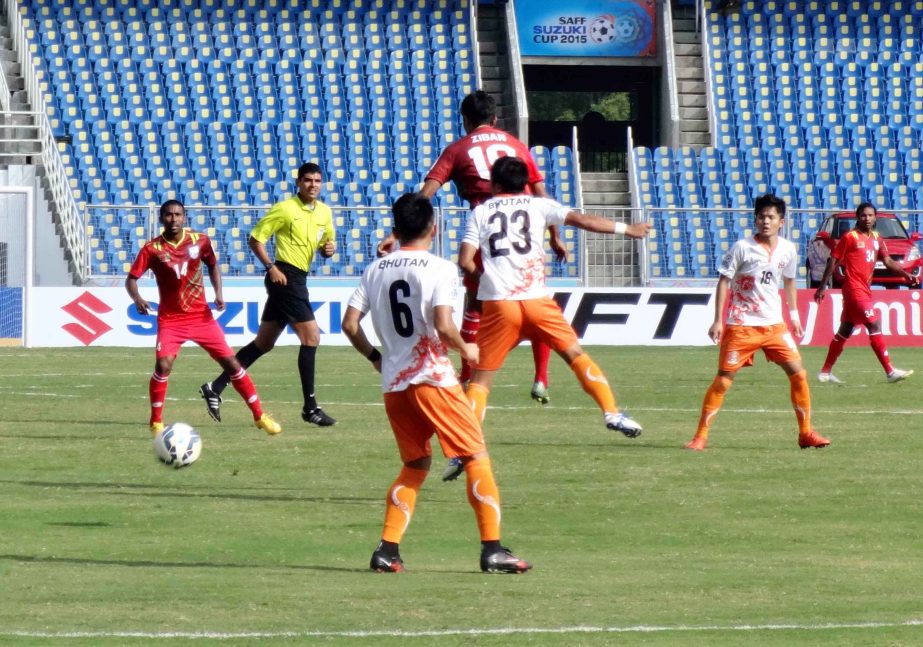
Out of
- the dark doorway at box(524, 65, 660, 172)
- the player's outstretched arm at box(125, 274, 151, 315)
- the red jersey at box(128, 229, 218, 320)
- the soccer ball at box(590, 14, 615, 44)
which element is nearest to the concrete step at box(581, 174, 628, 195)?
the dark doorway at box(524, 65, 660, 172)

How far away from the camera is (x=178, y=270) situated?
14156mm

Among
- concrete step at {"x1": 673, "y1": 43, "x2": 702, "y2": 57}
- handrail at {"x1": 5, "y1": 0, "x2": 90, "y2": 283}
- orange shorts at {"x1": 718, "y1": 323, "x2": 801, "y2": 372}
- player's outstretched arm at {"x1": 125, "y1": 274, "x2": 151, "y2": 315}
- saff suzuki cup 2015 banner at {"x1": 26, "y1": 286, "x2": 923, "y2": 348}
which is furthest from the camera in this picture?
concrete step at {"x1": 673, "y1": 43, "x2": 702, "y2": 57}

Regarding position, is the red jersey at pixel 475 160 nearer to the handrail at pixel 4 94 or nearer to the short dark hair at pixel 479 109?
the short dark hair at pixel 479 109

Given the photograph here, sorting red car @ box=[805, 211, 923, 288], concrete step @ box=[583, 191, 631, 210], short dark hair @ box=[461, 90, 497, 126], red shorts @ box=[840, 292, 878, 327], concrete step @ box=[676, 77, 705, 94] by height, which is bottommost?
red car @ box=[805, 211, 923, 288]

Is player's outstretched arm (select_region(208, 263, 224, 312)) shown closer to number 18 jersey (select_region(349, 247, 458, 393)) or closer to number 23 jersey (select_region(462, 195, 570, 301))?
number 23 jersey (select_region(462, 195, 570, 301))

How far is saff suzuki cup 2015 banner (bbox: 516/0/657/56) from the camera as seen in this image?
41.7 meters

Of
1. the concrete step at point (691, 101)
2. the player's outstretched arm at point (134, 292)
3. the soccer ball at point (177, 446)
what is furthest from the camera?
the concrete step at point (691, 101)

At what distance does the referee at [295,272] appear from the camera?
1501 cm

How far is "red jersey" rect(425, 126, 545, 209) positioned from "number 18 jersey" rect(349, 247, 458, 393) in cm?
389

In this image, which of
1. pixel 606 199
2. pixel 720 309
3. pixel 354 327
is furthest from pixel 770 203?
pixel 606 199

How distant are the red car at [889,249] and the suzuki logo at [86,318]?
1277cm

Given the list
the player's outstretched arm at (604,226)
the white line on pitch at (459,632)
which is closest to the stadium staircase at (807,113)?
the player's outstretched arm at (604,226)

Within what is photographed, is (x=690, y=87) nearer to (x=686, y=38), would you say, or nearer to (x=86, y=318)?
(x=686, y=38)

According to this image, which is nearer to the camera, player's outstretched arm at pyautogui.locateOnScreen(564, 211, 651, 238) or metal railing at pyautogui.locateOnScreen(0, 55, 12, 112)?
player's outstretched arm at pyautogui.locateOnScreen(564, 211, 651, 238)
